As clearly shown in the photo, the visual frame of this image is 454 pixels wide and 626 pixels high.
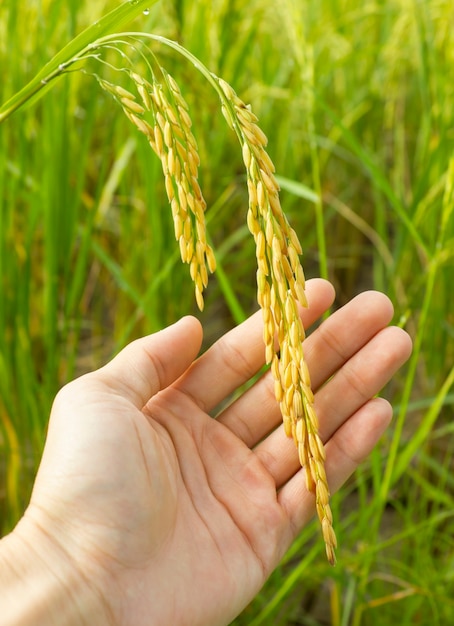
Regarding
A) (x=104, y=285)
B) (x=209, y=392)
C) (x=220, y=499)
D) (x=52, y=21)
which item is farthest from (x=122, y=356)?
(x=104, y=285)

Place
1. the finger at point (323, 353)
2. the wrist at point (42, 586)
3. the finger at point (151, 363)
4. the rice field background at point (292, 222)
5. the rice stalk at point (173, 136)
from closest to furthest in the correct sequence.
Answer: the rice stalk at point (173, 136) → the wrist at point (42, 586) → the finger at point (151, 363) → the finger at point (323, 353) → the rice field background at point (292, 222)

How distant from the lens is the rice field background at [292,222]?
1.43 metres

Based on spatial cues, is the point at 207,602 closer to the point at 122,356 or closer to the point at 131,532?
the point at 131,532

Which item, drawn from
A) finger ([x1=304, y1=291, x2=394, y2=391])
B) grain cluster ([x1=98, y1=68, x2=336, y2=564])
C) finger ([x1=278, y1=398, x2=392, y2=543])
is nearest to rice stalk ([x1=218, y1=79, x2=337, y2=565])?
grain cluster ([x1=98, y1=68, x2=336, y2=564])

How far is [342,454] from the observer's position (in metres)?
1.25

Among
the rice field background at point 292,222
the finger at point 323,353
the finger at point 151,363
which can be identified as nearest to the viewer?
the finger at point 151,363

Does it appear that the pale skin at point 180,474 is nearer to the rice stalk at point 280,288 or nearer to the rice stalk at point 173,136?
the rice stalk at point 280,288

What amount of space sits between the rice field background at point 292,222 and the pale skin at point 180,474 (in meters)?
0.08

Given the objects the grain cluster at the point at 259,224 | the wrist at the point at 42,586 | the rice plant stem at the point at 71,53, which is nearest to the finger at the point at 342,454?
the grain cluster at the point at 259,224

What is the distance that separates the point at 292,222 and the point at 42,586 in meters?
1.51

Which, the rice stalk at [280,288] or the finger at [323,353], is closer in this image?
the rice stalk at [280,288]

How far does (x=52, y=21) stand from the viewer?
1476 millimetres

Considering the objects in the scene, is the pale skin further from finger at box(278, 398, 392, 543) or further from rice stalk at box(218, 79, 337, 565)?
rice stalk at box(218, 79, 337, 565)

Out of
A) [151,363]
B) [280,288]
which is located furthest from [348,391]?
[280,288]
